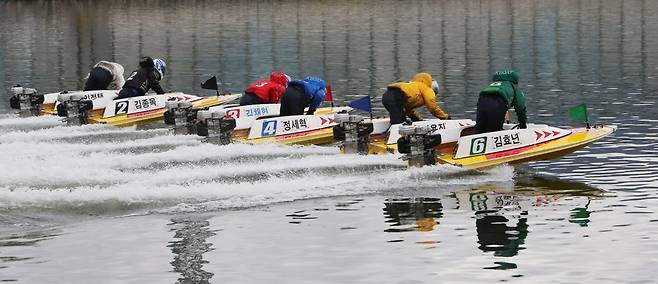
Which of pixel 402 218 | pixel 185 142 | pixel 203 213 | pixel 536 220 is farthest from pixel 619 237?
pixel 185 142

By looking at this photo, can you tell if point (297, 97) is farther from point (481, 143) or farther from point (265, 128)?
point (481, 143)

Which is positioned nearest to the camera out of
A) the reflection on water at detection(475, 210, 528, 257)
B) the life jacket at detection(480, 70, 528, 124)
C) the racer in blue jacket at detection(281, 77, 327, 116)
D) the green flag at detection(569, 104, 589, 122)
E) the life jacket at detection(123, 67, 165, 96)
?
the reflection on water at detection(475, 210, 528, 257)

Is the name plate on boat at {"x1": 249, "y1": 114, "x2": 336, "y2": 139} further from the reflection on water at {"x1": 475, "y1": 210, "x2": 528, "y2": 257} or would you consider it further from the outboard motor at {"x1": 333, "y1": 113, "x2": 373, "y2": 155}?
the reflection on water at {"x1": 475, "y1": 210, "x2": 528, "y2": 257}

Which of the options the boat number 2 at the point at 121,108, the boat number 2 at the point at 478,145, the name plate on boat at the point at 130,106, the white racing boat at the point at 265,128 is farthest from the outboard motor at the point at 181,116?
the boat number 2 at the point at 478,145

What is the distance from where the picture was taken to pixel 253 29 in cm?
9906

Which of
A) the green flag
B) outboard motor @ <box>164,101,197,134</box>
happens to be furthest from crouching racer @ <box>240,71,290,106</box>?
the green flag

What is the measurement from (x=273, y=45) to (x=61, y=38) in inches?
729

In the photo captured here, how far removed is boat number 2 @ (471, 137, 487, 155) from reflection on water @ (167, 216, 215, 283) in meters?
7.89

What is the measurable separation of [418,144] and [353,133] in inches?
128

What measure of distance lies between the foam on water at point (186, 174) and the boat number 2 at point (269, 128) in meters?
0.44

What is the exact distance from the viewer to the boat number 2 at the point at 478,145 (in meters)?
30.8

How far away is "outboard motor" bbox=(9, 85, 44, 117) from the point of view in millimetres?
44500

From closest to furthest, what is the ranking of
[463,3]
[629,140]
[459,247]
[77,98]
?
[459,247], [629,140], [77,98], [463,3]

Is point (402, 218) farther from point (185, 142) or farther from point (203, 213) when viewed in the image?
point (185, 142)
